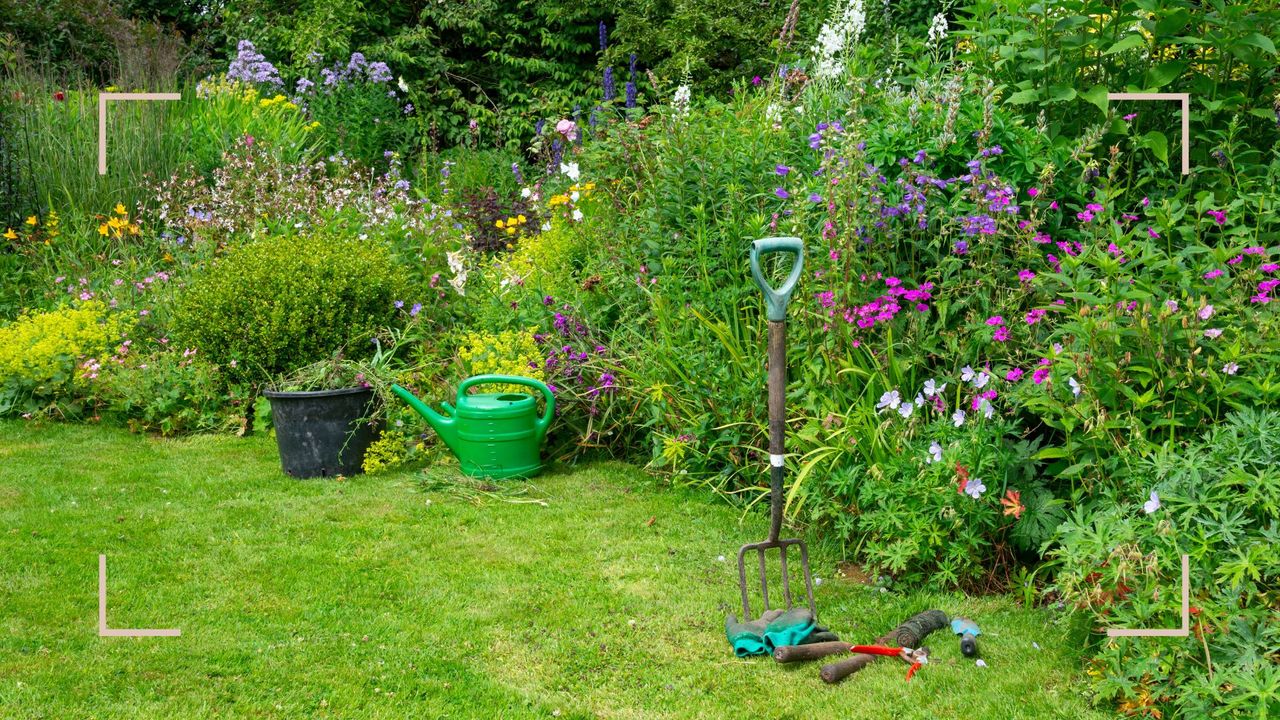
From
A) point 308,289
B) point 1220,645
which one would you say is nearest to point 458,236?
point 308,289

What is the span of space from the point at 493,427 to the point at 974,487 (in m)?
2.22

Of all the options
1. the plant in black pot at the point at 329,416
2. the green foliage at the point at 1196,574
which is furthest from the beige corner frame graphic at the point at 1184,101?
the plant in black pot at the point at 329,416

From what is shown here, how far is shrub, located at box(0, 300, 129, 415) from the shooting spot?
569 centimetres

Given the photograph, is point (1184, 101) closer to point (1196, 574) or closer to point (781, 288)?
point (781, 288)

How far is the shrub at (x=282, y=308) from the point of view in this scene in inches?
201

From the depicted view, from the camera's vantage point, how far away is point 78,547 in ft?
12.6

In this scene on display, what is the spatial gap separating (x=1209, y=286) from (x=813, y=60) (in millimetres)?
2873

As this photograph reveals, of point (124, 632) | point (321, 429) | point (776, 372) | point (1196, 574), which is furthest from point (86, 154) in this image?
point (1196, 574)

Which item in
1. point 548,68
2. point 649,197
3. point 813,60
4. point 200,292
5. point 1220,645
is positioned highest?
point 548,68

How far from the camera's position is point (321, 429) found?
468 centimetres

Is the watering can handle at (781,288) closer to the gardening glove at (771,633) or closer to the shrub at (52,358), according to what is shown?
the gardening glove at (771,633)

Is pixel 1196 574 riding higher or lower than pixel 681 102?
lower

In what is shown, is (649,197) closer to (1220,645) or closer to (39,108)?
(1220,645)

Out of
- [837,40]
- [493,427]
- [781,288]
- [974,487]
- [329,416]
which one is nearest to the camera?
[781,288]
